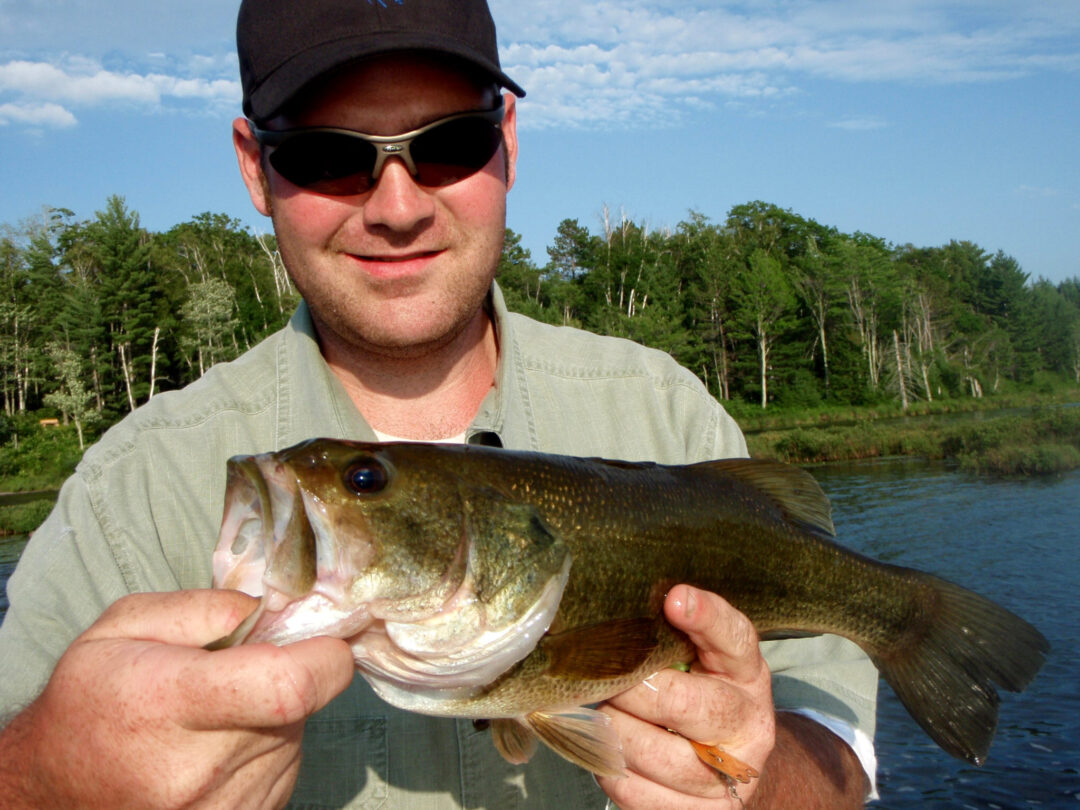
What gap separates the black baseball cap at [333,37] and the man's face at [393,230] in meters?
0.08

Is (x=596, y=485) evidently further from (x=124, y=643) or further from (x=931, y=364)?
(x=931, y=364)

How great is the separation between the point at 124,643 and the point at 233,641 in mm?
215

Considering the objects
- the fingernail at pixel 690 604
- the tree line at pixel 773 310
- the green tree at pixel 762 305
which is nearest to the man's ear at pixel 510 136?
the fingernail at pixel 690 604

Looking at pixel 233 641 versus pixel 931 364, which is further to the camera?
pixel 931 364

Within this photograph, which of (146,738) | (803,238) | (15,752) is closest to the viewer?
(146,738)

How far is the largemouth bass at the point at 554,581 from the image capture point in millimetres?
1751

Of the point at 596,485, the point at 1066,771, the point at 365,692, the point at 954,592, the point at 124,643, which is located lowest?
the point at 1066,771

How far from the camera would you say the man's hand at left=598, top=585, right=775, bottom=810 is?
6.70 ft

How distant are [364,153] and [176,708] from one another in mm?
1809

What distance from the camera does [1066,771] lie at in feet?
33.6

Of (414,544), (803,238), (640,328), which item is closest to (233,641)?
(414,544)

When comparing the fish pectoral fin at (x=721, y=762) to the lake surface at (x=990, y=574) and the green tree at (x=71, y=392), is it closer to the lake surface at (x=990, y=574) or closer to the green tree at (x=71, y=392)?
the lake surface at (x=990, y=574)

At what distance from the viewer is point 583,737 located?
199 cm

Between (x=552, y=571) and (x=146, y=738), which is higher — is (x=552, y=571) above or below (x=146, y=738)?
above
